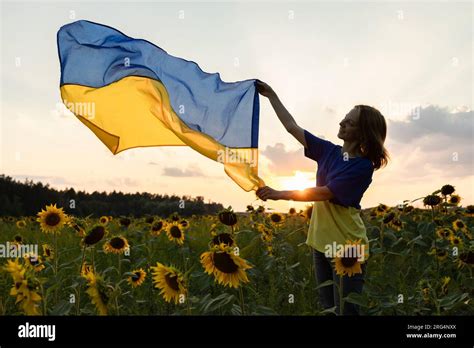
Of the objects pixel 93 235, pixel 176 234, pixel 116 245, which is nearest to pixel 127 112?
pixel 93 235

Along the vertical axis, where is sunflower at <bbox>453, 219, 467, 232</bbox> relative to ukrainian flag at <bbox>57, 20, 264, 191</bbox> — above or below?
below

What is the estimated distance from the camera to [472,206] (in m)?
8.38

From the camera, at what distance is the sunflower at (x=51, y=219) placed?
5.81 metres

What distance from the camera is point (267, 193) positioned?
4.12 m

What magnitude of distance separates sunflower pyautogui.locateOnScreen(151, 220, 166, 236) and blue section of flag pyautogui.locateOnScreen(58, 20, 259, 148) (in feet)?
7.71

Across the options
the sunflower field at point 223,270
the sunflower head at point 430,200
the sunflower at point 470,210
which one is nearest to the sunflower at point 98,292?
the sunflower field at point 223,270

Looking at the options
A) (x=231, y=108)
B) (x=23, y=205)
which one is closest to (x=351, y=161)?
(x=231, y=108)

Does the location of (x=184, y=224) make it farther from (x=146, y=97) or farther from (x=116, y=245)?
(x=146, y=97)

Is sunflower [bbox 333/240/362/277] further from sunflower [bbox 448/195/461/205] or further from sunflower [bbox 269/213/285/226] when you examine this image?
sunflower [bbox 448/195/461/205]

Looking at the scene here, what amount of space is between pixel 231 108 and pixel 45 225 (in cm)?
262

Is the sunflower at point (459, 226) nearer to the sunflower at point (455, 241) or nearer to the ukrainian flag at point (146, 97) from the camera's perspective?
the sunflower at point (455, 241)

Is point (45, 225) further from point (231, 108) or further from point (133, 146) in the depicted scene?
point (231, 108)

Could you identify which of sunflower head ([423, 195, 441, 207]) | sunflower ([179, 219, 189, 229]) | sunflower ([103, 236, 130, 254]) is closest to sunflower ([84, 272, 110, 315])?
sunflower ([103, 236, 130, 254])

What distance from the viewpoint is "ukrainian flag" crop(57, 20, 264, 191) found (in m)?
4.79
